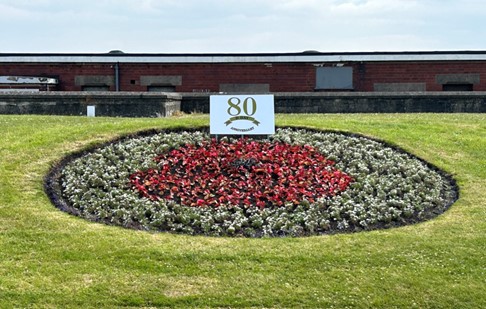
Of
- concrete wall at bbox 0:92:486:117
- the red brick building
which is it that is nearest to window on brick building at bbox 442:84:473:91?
the red brick building

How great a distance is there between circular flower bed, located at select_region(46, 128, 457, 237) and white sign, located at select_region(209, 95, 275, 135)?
26 centimetres

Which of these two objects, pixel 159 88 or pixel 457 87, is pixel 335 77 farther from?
pixel 159 88

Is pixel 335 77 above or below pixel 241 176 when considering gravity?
above

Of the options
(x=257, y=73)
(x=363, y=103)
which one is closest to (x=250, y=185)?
(x=363, y=103)

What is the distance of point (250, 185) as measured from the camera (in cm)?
847

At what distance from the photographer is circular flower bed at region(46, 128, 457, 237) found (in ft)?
24.2

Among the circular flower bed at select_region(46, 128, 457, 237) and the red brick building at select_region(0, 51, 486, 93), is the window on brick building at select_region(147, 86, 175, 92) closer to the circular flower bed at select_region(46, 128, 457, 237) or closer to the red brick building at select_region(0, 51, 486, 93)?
the red brick building at select_region(0, 51, 486, 93)

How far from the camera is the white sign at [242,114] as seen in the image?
33.3 ft

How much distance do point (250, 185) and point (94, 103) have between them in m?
6.85

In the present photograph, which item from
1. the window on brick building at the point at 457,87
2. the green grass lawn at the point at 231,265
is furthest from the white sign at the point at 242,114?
the window on brick building at the point at 457,87

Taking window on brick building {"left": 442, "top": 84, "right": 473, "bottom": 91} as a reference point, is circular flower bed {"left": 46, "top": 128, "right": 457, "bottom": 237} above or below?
below

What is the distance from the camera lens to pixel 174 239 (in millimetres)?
6695

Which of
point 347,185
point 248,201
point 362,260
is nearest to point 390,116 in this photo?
point 347,185

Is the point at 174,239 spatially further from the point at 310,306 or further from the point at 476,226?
the point at 476,226
